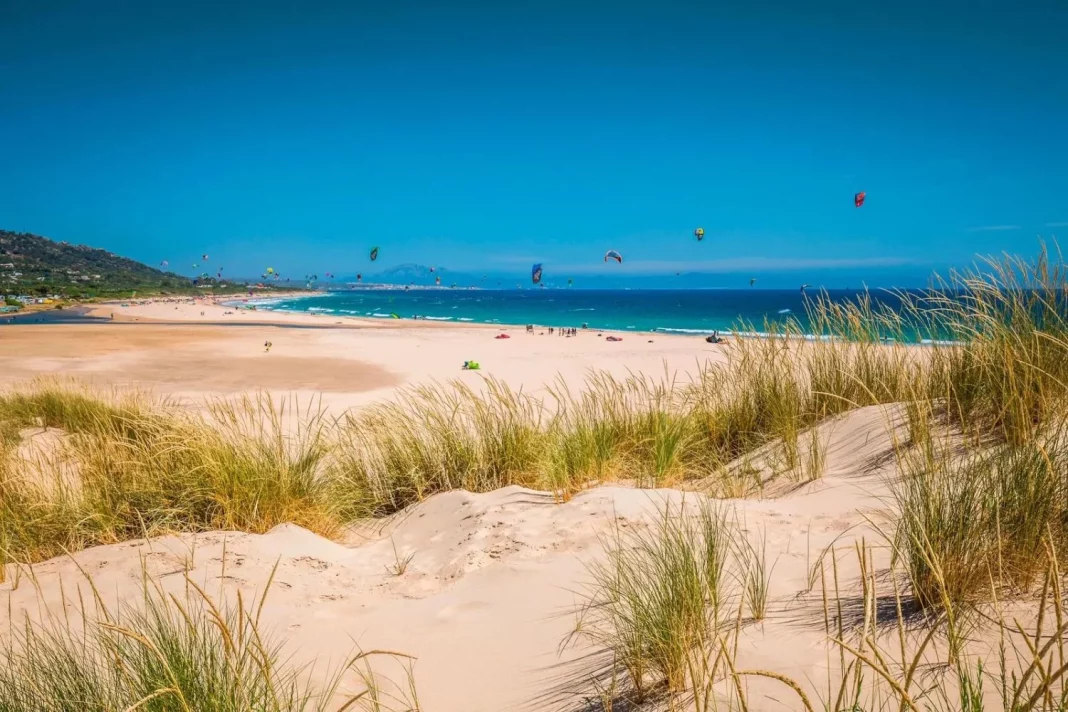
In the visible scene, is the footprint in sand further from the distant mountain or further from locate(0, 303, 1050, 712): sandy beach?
the distant mountain

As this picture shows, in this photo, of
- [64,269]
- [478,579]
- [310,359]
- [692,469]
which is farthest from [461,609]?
[64,269]

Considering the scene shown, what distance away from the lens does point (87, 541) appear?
388cm

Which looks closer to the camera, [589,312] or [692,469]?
[692,469]

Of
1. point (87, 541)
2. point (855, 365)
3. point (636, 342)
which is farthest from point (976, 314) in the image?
point (636, 342)

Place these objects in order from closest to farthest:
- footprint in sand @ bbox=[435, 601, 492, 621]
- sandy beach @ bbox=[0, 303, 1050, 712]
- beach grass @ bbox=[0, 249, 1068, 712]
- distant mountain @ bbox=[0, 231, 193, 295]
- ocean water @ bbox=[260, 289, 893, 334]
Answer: beach grass @ bbox=[0, 249, 1068, 712] → sandy beach @ bbox=[0, 303, 1050, 712] → footprint in sand @ bbox=[435, 601, 492, 621] → ocean water @ bbox=[260, 289, 893, 334] → distant mountain @ bbox=[0, 231, 193, 295]

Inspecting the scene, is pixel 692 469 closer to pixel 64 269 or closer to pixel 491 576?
pixel 491 576

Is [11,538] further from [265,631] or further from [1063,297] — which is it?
[1063,297]

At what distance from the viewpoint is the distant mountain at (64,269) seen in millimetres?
72438

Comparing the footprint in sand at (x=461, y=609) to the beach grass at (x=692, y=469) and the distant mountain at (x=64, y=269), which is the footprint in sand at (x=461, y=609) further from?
the distant mountain at (x=64, y=269)

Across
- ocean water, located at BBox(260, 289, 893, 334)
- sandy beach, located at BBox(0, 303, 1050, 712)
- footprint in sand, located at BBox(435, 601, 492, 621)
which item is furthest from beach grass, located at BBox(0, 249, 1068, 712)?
ocean water, located at BBox(260, 289, 893, 334)

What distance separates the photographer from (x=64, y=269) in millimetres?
95688

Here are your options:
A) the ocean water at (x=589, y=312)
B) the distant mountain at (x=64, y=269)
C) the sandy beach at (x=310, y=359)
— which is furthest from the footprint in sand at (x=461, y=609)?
the distant mountain at (x=64, y=269)

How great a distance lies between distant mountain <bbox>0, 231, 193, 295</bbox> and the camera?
72.4 metres

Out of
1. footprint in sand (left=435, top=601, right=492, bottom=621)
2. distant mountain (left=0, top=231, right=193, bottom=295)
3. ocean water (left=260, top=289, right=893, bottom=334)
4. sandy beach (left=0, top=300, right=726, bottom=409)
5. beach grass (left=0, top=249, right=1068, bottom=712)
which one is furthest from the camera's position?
distant mountain (left=0, top=231, right=193, bottom=295)
